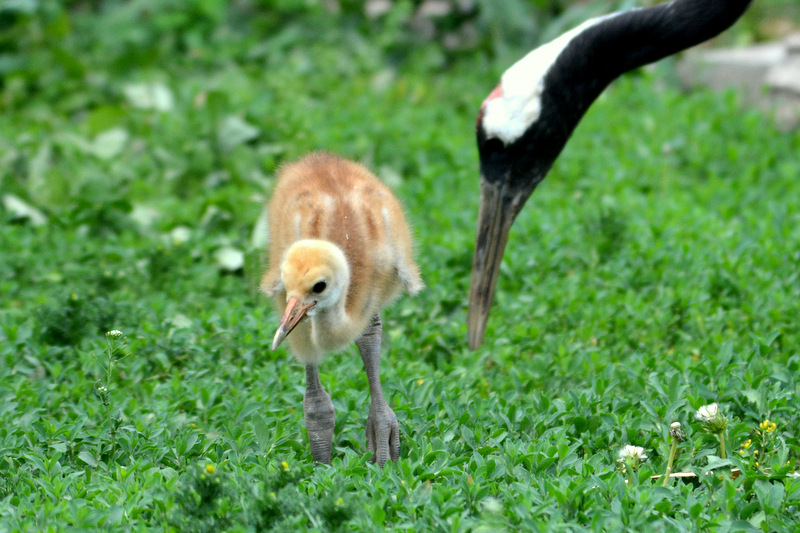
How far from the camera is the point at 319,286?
3023 millimetres

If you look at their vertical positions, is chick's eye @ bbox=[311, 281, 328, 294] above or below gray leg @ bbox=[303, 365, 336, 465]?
above

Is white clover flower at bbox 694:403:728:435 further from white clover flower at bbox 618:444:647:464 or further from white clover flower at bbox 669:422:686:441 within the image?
white clover flower at bbox 618:444:647:464

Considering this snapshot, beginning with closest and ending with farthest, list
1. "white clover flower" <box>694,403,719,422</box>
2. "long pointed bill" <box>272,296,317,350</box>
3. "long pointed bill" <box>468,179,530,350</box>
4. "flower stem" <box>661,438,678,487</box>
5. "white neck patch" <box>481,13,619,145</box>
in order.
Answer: "long pointed bill" <box>272,296,317,350</box> → "flower stem" <box>661,438,678,487</box> → "white clover flower" <box>694,403,719,422</box> → "white neck patch" <box>481,13,619,145</box> → "long pointed bill" <box>468,179,530,350</box>

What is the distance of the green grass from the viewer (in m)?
3.04

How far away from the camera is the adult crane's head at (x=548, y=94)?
4129 millimetres

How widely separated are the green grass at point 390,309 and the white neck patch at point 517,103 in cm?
102

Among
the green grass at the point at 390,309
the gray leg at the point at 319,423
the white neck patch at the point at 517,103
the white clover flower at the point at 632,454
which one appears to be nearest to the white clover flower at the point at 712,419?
the green grass at the point at 390,309

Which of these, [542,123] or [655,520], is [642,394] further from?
[542,123]

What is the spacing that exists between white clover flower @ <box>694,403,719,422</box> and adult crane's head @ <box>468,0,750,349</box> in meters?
1.22

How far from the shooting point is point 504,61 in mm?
8219

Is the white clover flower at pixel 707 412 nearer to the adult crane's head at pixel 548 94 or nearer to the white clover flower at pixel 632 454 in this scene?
the white clover flower at pixel 632 454

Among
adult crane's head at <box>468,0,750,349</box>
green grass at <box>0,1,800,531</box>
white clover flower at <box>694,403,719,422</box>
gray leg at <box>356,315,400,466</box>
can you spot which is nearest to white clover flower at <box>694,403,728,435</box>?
white clover flower at <box>694,403,719,422</box>

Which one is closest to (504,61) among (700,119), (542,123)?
(700,119)

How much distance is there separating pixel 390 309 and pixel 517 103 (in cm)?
128
